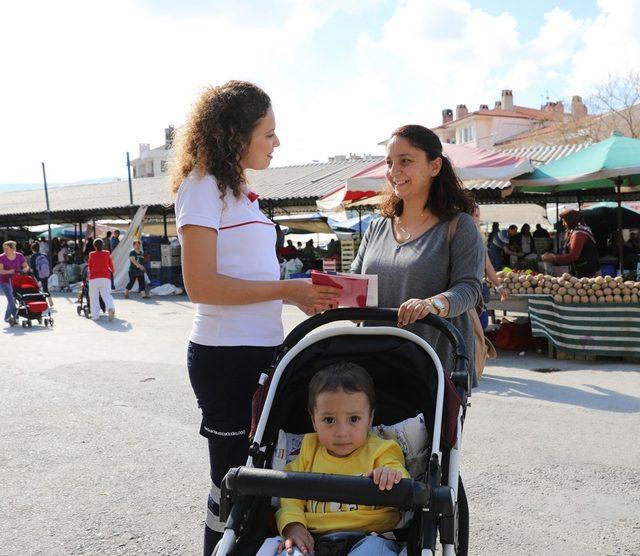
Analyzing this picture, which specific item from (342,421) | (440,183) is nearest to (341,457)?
(342,421)

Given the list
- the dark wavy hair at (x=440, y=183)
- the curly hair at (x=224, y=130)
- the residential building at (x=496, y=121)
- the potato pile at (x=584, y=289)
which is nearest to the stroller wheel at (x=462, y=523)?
the dark wavy hair at (x=440, y=183)

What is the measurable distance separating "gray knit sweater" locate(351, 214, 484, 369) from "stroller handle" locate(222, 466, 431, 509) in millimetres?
858

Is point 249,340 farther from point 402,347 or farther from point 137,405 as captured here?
point 137,405

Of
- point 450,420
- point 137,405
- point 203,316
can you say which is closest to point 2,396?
point 137,405

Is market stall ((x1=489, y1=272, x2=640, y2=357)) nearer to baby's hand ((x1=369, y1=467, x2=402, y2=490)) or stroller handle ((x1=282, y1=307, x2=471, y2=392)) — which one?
stroller handle ((x1=282, y1=307, x2=471, y2=392))

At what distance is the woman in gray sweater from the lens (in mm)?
2857

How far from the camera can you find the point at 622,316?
8.01 metres

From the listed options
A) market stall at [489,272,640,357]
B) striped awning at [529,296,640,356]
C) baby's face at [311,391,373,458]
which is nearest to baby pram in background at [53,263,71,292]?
market stall at [489,272,640,357]

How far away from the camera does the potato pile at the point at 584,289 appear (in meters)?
8.00

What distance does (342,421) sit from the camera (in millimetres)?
Answer: 2471

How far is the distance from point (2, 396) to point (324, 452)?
578 cm

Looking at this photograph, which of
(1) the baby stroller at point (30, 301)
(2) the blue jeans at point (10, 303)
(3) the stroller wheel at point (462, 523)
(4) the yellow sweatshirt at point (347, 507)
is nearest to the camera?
(4) the yellow sweatshirt at point (347, 507)

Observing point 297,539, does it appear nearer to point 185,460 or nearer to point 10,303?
point 185,460

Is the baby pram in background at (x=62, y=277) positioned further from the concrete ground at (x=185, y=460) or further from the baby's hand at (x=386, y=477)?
the baby's hand at (x=386, y=477)
